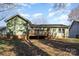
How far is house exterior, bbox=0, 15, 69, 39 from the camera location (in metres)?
4.09

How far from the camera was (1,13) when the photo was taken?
4098 millimetres

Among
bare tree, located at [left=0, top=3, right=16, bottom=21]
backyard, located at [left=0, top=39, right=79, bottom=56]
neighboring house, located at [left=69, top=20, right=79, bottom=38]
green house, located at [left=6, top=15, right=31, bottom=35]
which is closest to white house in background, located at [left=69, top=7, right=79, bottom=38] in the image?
neighboring house, located at [left=69, top=20, right=79, bottom=38]

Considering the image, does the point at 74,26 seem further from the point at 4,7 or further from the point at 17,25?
the point at 4,7

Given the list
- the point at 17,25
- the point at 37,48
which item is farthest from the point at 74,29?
the point at 17,25

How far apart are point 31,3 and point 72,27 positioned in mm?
772

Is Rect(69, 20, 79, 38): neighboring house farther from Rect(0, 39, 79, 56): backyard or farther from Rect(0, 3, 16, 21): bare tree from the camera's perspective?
Rect(0, 3, 16, 21): bare tree

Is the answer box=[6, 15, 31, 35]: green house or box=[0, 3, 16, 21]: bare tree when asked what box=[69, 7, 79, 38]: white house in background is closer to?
box=[6, 15, 31, 35]: green house

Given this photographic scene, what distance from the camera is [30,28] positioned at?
4121 millimetres

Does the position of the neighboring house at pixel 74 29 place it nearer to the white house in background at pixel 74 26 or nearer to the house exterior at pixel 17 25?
the white house in background at pixel 74 26

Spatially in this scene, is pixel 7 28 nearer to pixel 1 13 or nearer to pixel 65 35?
pixel 1 13

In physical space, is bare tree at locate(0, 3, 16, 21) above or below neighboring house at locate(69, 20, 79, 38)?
above

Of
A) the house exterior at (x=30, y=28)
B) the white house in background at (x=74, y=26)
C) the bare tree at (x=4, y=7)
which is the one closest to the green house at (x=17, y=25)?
the house exterior at (x=30, y=28)

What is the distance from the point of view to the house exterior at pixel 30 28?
13.4ft

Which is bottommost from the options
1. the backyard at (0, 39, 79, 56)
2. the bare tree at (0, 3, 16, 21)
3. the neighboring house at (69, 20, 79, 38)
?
the backyard at (0, 39, 79, 56)
